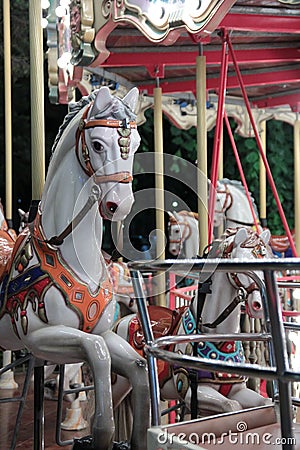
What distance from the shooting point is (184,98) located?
24.1ft

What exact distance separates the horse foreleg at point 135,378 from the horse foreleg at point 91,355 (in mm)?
81

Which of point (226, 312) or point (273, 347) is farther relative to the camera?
point (226, 312)

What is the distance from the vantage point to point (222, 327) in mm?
2910

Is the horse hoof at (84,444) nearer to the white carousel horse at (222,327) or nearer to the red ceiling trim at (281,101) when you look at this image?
the white carousel horse at (222,327)

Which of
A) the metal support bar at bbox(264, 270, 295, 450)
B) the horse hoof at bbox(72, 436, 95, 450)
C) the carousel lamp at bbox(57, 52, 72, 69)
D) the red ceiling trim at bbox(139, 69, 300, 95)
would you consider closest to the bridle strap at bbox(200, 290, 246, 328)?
the horse hoof at bbox(72, 436, 95, 450)

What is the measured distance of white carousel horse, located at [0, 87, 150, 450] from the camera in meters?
2.26

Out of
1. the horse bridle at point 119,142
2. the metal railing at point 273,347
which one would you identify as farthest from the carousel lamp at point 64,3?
the metal railing at point 273,347

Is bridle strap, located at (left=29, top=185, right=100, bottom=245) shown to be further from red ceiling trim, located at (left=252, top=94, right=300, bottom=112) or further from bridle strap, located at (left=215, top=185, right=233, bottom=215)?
red ceiling trim, located at (left=252, top=94, right=300, bottom=112)

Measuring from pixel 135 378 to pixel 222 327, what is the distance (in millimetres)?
810

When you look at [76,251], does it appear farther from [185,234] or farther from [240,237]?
[185,234]

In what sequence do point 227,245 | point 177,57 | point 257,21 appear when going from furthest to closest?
point 177,57
point 257,21
point 227,245

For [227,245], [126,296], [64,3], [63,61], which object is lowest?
[126,296]

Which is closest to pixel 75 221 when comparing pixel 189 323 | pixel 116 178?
pixel 116 178

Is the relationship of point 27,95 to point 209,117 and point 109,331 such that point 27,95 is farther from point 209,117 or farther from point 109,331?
point 109,331
